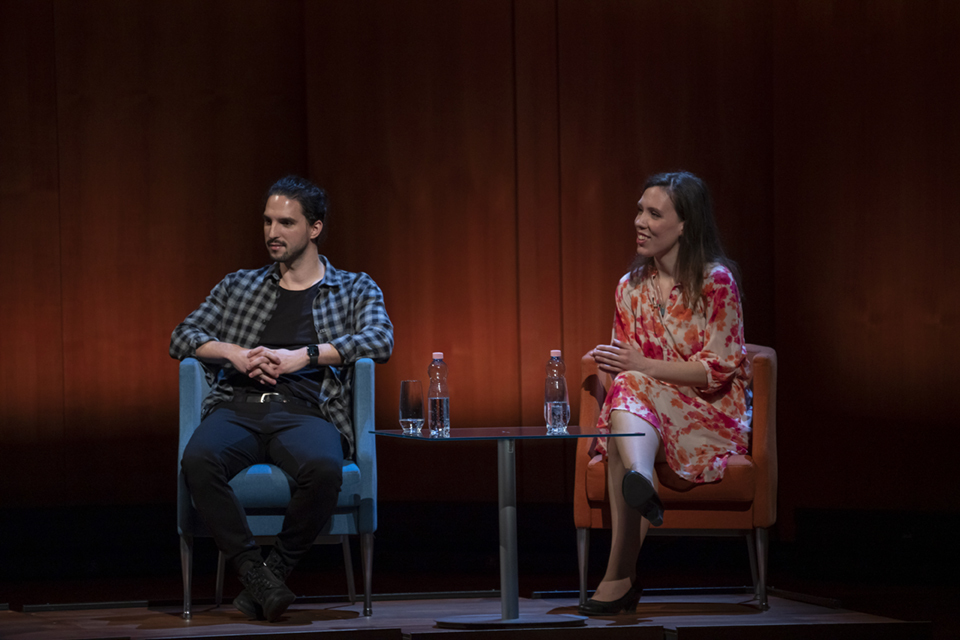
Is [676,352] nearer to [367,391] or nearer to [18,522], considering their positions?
[367,391]

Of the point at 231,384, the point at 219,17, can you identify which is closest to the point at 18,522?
the point at 231,384

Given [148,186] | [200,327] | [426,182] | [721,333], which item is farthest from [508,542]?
[148,186]

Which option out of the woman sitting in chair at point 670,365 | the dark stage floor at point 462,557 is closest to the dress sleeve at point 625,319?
the woman sitting in chair at point 670,365

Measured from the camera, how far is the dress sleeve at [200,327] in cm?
305

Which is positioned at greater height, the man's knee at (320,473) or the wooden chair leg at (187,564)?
the man's knee at (320,473)

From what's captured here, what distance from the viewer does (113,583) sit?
3.85 metres

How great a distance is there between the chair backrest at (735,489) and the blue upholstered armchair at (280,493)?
0.61 metres

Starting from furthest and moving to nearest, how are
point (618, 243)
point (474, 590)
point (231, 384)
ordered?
1. point (618, 243)
2. point (474, 590)
3. point (231, 384)

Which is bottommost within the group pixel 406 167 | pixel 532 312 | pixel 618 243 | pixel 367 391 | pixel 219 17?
pixel 367 391

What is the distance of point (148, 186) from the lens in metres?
4.25

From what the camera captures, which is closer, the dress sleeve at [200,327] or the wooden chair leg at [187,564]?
the wooden chair leg at [187,564]

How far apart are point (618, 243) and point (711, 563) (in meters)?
1.34

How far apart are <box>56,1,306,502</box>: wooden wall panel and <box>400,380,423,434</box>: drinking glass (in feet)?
6.06

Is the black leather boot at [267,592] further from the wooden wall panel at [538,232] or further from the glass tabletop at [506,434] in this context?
the wooden wall panel at [538,232]
